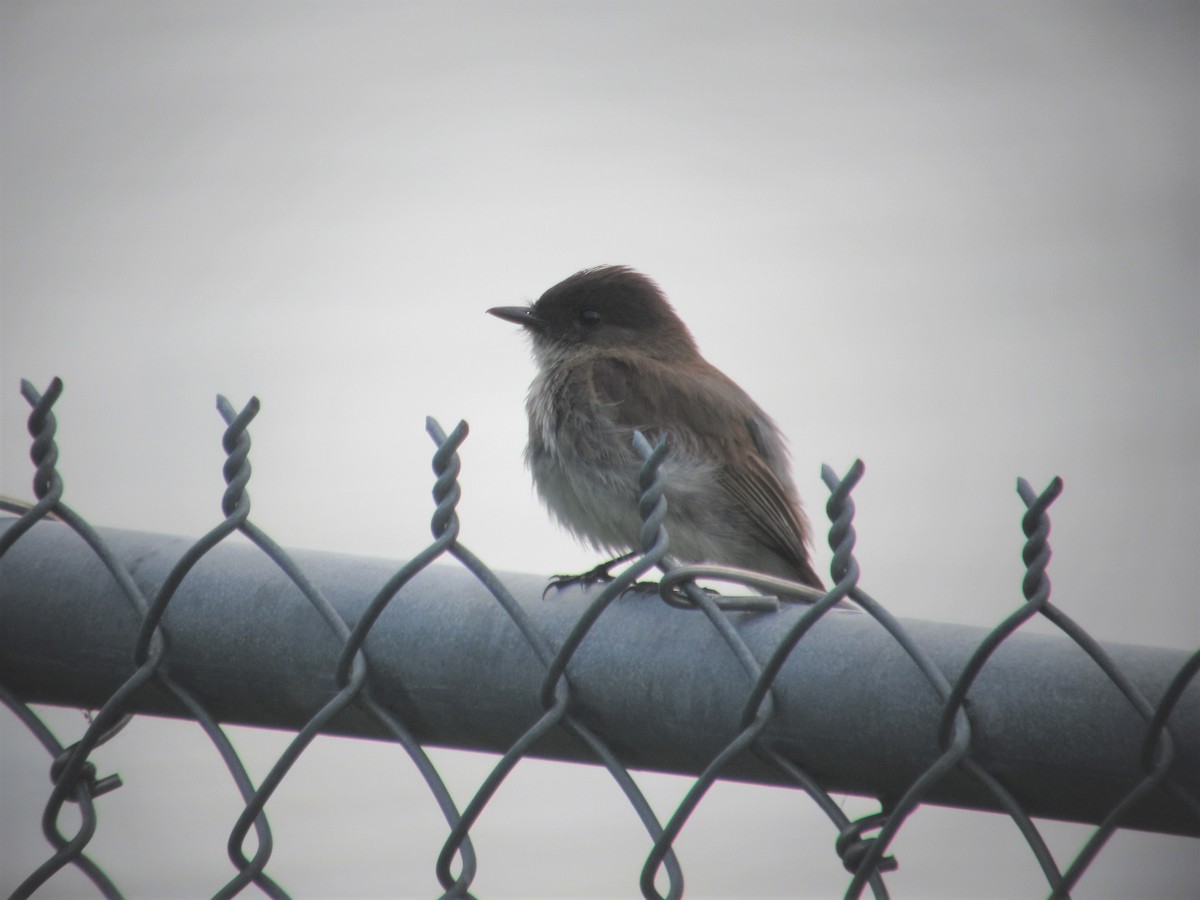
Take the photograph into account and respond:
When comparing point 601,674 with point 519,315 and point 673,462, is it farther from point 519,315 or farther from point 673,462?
point 519,315

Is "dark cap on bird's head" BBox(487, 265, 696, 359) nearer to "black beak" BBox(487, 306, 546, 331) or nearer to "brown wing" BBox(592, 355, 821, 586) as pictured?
"black beak" BBox(487, 306, 546, 331)

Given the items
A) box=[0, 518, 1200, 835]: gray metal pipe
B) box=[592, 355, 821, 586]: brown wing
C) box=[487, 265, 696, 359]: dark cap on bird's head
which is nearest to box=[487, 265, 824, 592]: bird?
box=[592, 355, 821, 586]: brown wing

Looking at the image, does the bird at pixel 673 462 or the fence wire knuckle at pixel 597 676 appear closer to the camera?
the fence wire knuckle at pixel 597 676

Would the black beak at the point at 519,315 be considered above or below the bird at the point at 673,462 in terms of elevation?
above

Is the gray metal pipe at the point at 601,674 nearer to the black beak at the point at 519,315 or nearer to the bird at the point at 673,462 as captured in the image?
the bird at the point at 673,462

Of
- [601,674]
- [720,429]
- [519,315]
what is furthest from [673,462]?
[601,674]

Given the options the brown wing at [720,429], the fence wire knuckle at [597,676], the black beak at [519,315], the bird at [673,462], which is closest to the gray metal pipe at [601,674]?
the fence wire knuckle at [597,676]

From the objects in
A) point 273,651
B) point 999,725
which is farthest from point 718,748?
point 273,651

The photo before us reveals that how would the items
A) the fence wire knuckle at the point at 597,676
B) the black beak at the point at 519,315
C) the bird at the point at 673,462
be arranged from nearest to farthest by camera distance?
the fence wire knuckle at the point at 597,676 → the bird at the point at 673,462 → the black beak at the point at 519,315

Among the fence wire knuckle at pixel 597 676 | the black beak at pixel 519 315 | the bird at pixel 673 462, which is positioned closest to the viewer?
the fence wire knuckle at pixel 597 676
